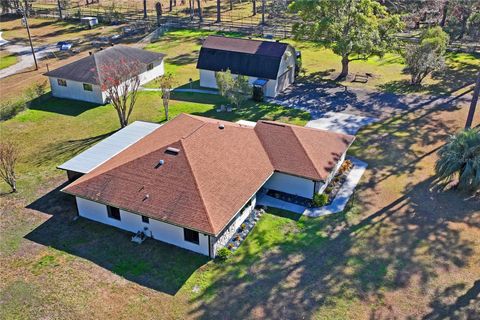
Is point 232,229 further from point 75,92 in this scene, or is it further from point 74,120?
point 75,92

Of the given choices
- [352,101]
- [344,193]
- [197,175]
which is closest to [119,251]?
[197,175]

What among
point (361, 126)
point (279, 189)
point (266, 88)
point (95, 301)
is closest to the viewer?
point (95, 301)

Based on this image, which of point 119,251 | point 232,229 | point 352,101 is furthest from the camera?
point 352,101

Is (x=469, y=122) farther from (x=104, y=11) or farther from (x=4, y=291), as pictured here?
(x=104, y=11)

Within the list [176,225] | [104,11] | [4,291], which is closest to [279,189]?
[176,225]

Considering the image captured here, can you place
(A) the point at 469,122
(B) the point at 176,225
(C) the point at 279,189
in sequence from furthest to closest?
(A) the point at 469,122 → (C) the point at 279,189 → (B) the point at 176,225

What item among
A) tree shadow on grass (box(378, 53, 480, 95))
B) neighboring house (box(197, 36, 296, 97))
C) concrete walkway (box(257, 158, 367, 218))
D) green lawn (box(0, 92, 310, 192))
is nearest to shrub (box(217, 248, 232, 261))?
concrete walkway (box(257, 158, 367, 218))

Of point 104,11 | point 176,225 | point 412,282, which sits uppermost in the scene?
point 104,11

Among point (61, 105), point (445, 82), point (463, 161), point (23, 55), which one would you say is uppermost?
point (23, 55)
